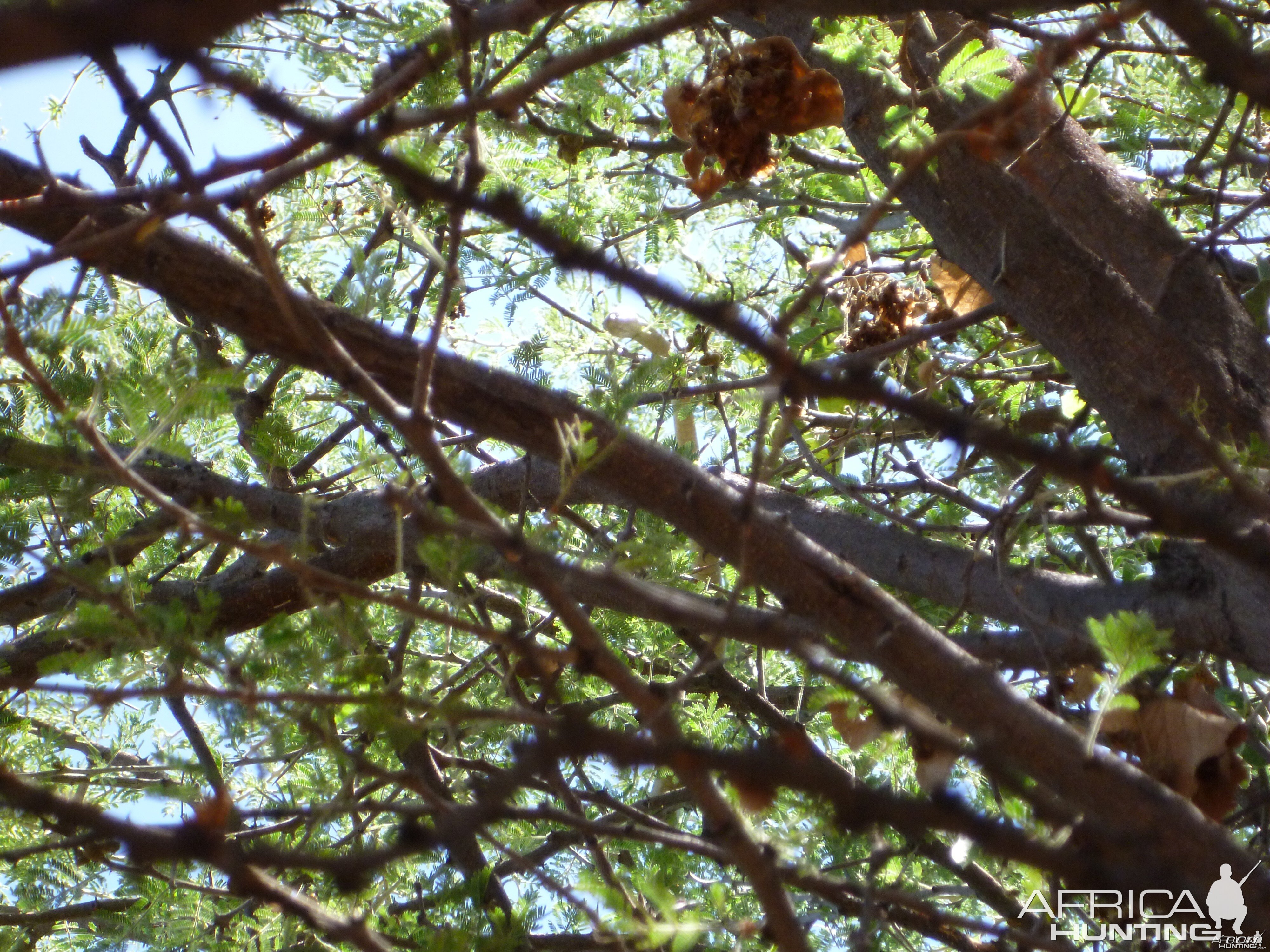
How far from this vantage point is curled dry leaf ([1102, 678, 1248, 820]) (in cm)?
149

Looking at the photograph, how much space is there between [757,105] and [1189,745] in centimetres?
128

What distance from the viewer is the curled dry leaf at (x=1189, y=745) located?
4.90ft

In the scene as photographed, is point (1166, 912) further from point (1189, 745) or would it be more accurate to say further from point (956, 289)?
point (956, 289)

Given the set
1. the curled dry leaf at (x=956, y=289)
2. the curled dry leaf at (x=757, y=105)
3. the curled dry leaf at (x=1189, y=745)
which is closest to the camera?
the curled dry leaf at (x=1189, y=745)

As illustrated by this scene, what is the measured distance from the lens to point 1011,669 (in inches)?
75.3

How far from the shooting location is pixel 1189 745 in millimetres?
1504

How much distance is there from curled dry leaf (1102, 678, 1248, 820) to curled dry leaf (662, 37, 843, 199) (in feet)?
3.84

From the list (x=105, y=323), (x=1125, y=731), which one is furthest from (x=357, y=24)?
(x=1125, y=731)

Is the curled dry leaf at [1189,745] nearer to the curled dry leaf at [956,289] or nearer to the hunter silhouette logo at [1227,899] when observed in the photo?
the hunter silhouette logo at [1227,899]

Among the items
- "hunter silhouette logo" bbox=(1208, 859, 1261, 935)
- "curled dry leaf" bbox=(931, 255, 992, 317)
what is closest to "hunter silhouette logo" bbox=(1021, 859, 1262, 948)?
"hunter silhouette logo" bbox=(1208, 859, 1261, 935)

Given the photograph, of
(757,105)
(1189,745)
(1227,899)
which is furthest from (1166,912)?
(757,105)

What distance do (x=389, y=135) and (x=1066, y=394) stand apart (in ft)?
7.94

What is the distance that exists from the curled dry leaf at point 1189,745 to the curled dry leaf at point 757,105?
1170mm

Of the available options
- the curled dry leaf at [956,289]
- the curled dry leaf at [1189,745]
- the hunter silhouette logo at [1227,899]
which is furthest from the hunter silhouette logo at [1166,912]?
the curled dry leaf at [956,289]
